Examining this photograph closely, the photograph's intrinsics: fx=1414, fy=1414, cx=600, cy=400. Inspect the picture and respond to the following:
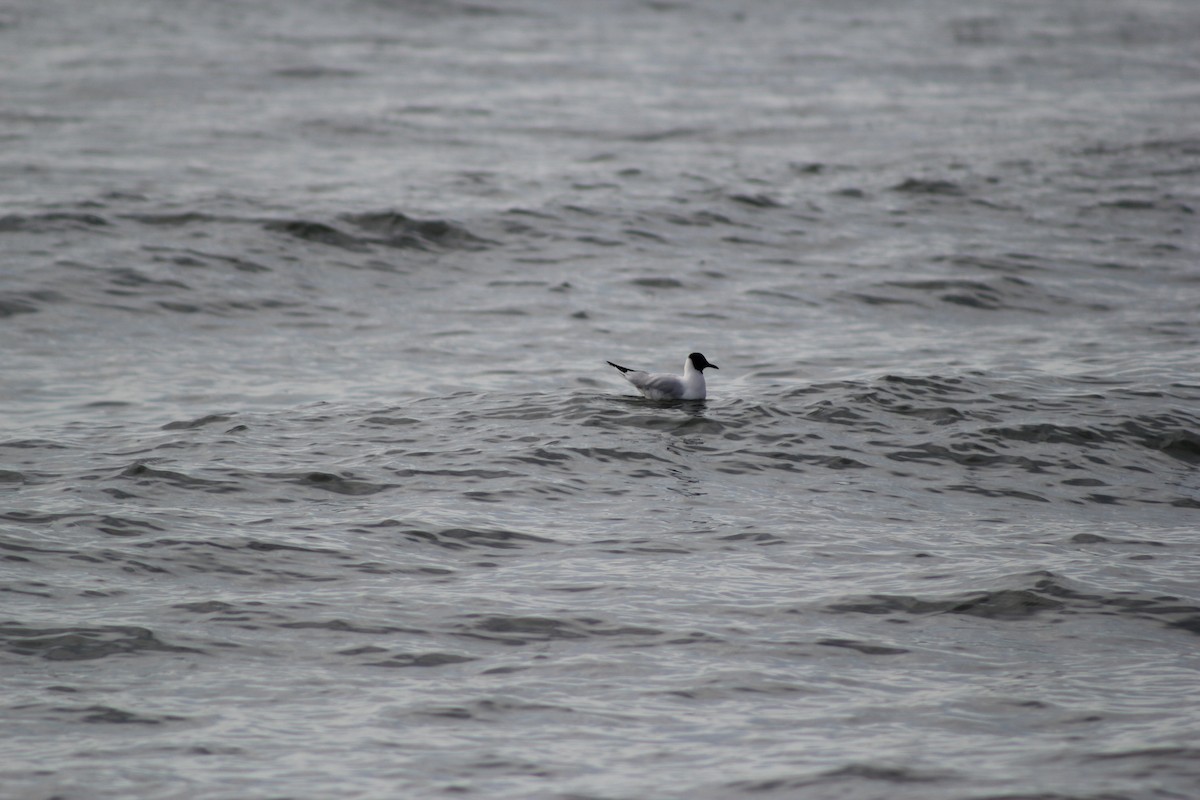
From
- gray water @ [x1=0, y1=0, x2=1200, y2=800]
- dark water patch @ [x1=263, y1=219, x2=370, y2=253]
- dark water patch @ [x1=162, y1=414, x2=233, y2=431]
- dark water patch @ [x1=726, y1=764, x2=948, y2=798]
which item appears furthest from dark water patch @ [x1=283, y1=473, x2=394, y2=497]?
dark water patch @ [x1=263, y1=219, x2=370, y2=253]

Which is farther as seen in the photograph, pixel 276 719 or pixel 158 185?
pixel 158 185

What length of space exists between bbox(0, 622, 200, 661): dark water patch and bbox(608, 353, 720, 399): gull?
5889 millimetres

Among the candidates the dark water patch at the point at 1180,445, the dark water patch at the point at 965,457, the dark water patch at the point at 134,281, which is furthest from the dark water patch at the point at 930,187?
the dark water patch at the point at 134,281

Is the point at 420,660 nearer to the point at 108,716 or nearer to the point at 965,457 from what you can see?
the point at 108,716

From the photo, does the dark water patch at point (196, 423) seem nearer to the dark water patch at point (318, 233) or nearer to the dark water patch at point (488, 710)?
the dark water patch at point (488, 710)

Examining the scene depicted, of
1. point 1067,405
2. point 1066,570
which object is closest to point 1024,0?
point 1067,405

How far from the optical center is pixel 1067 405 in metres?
12.9

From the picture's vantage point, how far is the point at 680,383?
1310 centimetres

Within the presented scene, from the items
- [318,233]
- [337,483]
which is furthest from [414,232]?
[337,483]

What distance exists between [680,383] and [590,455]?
163cm

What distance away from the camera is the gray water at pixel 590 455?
24.5 feet

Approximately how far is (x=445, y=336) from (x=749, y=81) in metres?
17.9

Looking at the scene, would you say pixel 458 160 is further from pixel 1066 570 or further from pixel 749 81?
pixel 1066 570

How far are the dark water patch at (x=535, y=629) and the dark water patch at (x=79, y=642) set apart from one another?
5.51ft
